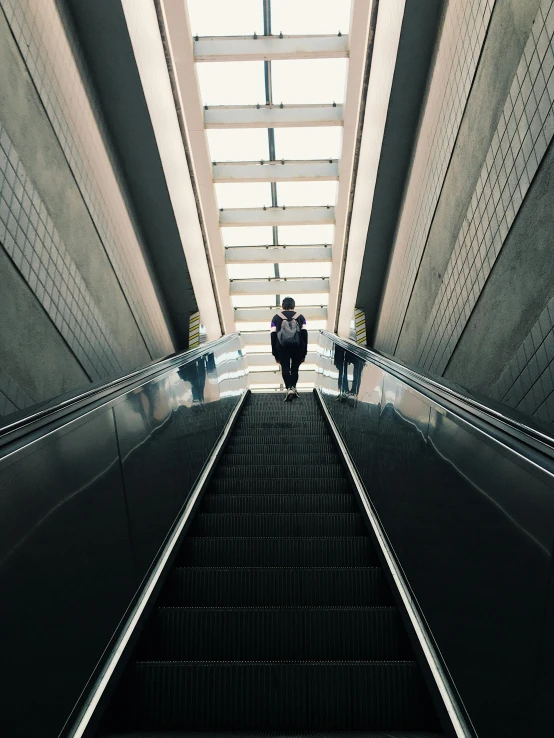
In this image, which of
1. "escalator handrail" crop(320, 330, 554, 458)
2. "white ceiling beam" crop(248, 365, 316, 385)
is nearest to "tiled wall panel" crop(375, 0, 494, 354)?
"escalator handrail" crop(320, 330, 554, 458)

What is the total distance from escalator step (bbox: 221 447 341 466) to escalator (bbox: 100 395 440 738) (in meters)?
1.44

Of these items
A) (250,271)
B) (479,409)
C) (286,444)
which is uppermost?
(250,271)

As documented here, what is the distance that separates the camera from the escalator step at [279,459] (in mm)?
5039

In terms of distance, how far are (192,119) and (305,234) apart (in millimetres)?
4428

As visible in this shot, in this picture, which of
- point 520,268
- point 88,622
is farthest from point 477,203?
point 88,622

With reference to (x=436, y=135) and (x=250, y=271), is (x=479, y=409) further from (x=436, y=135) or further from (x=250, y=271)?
(x=250, y=271)

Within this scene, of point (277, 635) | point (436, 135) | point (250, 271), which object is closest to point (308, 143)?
point (250, 271)

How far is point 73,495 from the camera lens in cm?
196

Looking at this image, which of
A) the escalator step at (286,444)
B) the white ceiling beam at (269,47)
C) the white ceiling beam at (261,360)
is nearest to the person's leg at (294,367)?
the escalator step at (286,444)

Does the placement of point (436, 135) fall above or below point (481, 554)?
above

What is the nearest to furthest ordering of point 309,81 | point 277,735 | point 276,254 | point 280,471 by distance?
point 277,735, point 280,471, point 309,81, point 276,254

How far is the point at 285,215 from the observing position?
12531 millimetres

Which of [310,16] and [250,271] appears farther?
[250,271]

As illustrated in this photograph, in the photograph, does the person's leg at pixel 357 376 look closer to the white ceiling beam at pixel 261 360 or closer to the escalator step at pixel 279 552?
the escalator step at pixel 279 552
